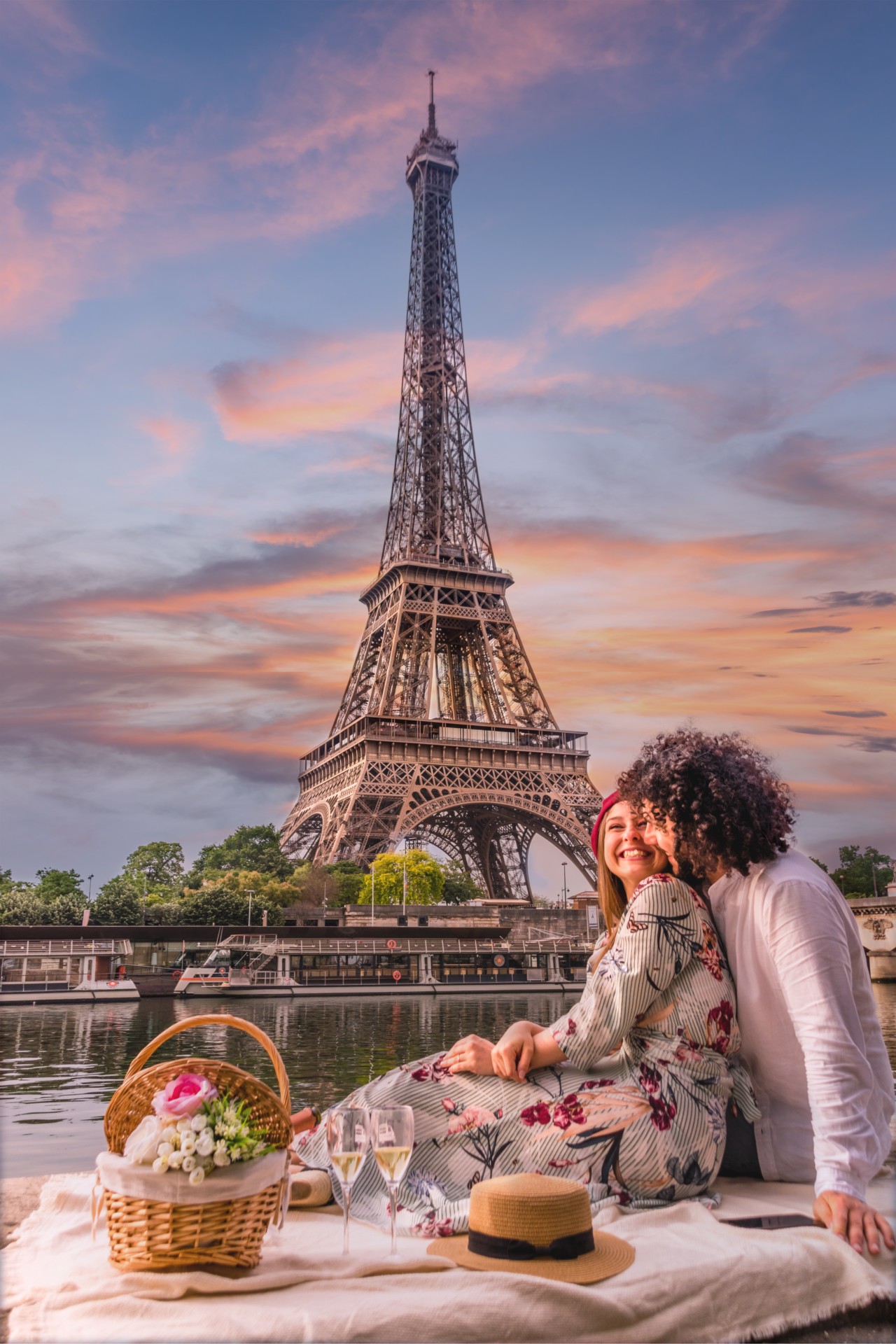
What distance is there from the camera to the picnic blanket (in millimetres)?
2668

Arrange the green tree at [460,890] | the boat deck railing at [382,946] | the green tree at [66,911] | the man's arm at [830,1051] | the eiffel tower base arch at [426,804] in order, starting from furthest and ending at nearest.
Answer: the green tree at [460,890]
the green tree at [66,911]
the eiffel tower base arch at [426,804]
the boat deck railing at [382,946]
the man's arm at [830,1051]

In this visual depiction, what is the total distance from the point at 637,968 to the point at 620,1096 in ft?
1.39

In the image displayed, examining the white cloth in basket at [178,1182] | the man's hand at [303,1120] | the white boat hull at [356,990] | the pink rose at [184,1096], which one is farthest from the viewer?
the white boat hull at [356,990]

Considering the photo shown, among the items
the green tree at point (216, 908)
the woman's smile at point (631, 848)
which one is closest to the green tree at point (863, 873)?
the green tree at point (216, 908)

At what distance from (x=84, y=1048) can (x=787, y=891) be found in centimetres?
2125

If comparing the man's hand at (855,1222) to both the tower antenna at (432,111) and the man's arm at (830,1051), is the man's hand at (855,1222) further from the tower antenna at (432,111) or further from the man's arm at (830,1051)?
the tower antenna at (432,111)

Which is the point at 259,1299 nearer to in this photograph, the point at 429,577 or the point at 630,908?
the point at 630,908

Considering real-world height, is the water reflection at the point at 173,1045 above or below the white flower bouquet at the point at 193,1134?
below

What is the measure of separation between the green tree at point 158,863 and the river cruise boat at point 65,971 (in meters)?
32.1

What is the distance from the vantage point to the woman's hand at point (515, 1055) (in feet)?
12.5

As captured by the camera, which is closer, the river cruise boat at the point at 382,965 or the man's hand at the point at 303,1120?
the man's hand at the point at 303,1120

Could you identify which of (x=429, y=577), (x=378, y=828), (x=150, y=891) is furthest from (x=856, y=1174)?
(x=150, y=891)

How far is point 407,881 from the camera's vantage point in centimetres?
6188

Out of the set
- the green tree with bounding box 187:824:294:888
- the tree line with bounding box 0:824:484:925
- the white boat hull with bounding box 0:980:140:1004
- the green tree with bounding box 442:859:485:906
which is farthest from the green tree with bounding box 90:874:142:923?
the green tree with bounding box 442:859:485:906
